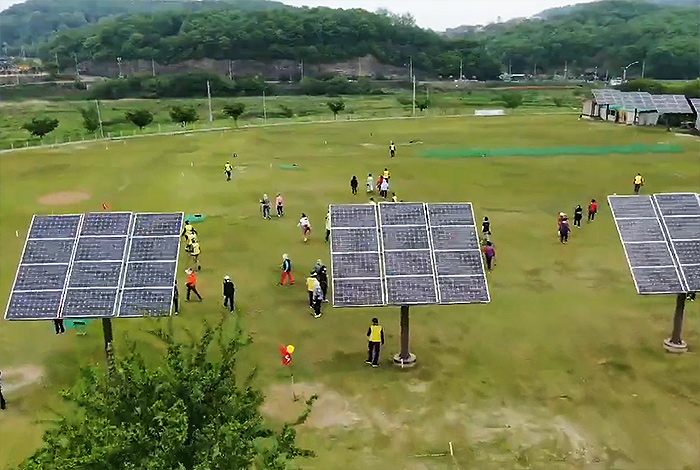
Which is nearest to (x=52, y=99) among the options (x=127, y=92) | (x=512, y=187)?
(x=127, y=92)

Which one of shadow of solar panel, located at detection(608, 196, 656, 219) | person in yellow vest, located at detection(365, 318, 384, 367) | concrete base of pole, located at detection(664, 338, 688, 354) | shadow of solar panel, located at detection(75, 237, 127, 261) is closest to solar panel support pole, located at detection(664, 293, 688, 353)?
concrete base of pole, located at detection(664, 338, 688, 354)

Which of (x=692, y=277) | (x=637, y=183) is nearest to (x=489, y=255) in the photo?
(x=692, y=277)

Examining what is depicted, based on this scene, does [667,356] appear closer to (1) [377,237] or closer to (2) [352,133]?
(1) [377,237]

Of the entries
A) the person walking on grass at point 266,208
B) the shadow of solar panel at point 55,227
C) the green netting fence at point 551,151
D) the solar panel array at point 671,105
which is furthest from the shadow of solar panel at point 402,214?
the solar panel array at point 671,105

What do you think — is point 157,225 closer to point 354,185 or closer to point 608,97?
point 354,185

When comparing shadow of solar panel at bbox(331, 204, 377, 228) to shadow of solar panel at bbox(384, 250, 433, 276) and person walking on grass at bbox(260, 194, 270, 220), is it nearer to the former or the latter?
shadow of solar panel at bbox(384, 250, 433, 276)

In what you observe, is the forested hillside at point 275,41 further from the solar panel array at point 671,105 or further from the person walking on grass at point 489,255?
the person walking on grass at point 489,255
